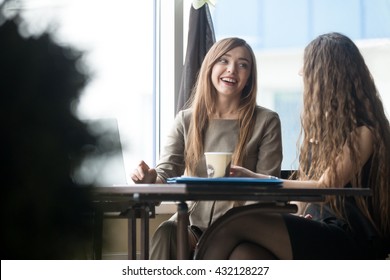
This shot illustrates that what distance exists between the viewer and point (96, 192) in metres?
0.32

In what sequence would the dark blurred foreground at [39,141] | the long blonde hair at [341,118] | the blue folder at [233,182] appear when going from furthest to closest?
1. the long blonde hair at [341,118]
2. the blue folder at [233,182]
3. the dark blurred foreground at [39,141]

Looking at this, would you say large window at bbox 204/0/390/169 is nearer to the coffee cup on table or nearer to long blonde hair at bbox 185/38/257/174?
long blonde hair at bbox 185/38/257/174

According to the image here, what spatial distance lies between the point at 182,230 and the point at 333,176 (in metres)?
0.57

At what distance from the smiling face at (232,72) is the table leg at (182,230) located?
99cm

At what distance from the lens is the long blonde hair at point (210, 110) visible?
2.34m

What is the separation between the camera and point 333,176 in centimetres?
184

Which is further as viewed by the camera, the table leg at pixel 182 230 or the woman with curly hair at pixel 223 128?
the woman with curly hair at pixel 223 128

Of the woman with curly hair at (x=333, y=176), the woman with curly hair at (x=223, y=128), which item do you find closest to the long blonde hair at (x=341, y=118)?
the woman with curly hair at (x=333, y=176)

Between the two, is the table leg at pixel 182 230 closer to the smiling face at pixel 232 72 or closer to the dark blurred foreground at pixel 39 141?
the smiling face at pixel 232 72

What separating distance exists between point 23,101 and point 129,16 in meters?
3.04

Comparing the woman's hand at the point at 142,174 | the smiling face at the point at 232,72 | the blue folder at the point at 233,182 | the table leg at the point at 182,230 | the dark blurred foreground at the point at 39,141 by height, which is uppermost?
the smiling face at the point at 232,72

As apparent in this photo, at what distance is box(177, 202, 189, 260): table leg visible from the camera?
1483 mm

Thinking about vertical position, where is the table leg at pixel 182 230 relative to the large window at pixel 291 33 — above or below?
below
